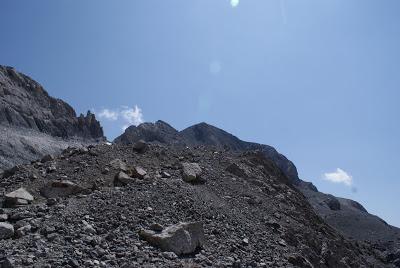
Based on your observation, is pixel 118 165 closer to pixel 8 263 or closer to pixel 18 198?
pixel 18 198

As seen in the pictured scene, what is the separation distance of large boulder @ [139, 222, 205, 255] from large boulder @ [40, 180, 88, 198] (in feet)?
10.6

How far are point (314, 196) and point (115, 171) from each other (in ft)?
306

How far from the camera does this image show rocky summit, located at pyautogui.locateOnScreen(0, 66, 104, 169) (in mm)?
66188

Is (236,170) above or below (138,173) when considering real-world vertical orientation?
above

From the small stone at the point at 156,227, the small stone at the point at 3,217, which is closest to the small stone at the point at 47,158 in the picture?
the small stone at the point at 3,217

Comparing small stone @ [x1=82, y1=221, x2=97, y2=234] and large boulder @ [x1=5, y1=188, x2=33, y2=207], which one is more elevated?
large boulder @ [x1=5, y1=188, x2=33, y2=207]

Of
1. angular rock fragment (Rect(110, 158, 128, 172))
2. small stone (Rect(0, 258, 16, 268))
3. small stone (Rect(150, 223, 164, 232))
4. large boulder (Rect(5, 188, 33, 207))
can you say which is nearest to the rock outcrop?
angular rock fragment (Rect(110, 158, 128, 172))

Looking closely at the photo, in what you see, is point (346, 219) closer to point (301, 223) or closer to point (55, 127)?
point (55, 127)

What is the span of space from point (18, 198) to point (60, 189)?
131 cm

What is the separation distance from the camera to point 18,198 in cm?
A: 1238

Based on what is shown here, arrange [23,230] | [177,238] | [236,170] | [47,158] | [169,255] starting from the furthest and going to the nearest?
1. [236,170]
2. [47,158]
3. [177,238]
4. [169,255]
5. [23,230]

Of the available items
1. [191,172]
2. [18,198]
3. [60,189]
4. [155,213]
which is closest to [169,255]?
[155,213]

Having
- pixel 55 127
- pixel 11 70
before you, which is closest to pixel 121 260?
pixel 55 127

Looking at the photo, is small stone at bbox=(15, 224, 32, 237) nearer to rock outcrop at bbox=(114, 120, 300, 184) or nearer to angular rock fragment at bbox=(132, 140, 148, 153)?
angular rock fragment at bbox=(132, 140, 148, 153)
